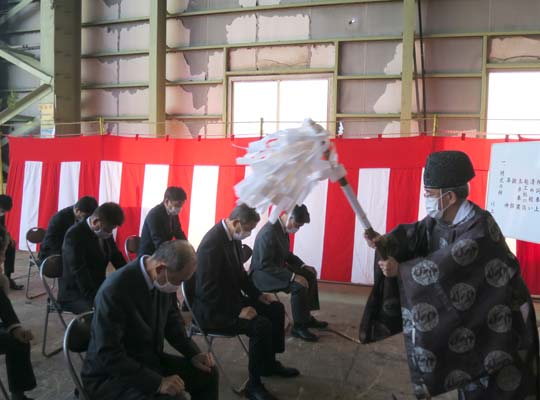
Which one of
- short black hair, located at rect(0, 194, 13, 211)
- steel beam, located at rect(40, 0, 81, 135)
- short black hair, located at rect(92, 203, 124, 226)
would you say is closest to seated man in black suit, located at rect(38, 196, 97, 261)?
short black hair, located at rect(92, 203, 124, 226)

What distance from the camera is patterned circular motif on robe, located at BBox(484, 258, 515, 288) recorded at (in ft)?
5.78

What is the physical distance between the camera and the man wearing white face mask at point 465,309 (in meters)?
1.76

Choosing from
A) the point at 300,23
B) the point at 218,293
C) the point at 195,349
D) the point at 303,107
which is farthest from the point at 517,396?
Result: the point at 300,23

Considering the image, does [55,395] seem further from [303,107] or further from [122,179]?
[303,107]

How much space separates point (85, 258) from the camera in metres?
3.19

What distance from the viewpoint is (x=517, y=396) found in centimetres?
180

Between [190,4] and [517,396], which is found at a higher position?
[190,4]

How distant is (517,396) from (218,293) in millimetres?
1680

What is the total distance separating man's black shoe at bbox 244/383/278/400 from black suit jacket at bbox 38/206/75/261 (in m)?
2.25

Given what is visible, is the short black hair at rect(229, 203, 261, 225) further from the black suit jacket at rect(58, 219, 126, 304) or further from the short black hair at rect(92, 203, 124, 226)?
the black suit jacket at rect(58, 219, 126, 304)

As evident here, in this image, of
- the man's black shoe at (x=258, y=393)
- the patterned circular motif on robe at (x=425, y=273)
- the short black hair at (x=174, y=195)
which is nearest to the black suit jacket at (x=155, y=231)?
the short black hair at (x=174, y=195)

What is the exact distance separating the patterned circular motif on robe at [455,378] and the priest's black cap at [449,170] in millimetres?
747

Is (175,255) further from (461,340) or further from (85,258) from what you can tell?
(85,258)

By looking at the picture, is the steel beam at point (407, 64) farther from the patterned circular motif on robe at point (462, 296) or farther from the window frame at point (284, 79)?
the patterned circular motif on robe at point (462, 296)
